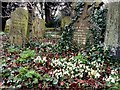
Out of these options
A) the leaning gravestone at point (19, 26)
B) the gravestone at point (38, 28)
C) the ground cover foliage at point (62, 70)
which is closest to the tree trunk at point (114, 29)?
the ground cover foliage at point (62, 70)

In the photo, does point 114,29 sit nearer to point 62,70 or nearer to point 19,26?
point 62,70

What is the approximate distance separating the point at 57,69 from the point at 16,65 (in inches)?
27.6

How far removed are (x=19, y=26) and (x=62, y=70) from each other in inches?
100

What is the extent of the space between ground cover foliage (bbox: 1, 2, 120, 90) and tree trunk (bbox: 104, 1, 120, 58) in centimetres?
16

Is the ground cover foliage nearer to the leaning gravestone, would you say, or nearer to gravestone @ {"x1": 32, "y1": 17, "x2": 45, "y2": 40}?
the leaning gravestone

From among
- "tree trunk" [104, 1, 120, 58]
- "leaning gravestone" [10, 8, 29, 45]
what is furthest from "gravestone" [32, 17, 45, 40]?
"tree trunk" [104, 1, 120, 58]

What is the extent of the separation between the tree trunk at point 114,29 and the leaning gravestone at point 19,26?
2.24 meters

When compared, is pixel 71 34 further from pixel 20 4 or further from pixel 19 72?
pixel 20 4

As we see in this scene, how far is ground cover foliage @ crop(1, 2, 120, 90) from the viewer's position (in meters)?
3.61

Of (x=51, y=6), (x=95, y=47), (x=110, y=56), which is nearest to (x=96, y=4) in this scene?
(x=95, y=47)

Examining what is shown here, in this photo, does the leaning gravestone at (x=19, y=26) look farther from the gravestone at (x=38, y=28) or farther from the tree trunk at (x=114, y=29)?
the tree trunk at (x=114, y=29)

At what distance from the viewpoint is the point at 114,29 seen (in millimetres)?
4816

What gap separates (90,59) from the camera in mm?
4871

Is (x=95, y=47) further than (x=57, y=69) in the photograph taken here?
Yes
